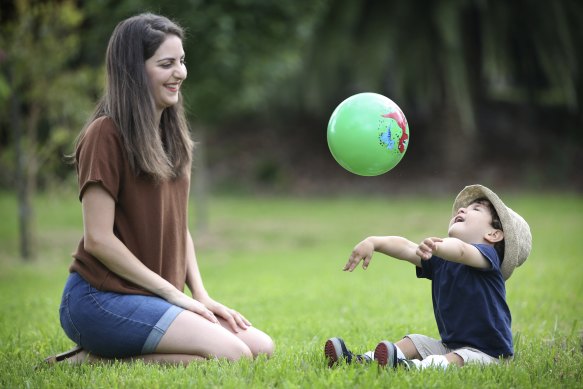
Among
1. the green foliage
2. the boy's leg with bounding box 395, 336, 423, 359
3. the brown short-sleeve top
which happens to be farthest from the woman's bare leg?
the green foliage

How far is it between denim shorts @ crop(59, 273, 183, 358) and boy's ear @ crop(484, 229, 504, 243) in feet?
5.22

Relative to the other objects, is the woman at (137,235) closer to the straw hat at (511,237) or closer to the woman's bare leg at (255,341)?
the woman's bare leg at (255,341)

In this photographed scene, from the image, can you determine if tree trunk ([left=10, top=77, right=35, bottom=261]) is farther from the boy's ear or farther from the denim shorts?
the boy's ear

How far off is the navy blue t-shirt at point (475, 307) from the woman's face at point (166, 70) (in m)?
1.72

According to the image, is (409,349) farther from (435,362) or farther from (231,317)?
(231,317)

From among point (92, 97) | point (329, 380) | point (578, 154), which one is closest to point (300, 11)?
point (92, 97)

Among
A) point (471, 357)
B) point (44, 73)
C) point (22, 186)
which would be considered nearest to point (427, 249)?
point (471, 357)

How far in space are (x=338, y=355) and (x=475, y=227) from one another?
952mm

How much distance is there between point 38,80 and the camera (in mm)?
9281

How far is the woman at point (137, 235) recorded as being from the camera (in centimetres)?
351

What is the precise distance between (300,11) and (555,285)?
5.40 m

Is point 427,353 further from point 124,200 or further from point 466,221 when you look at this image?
point 124,200

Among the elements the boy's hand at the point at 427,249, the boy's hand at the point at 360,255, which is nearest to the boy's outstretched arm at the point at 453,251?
the boy's hand at the point at 427,249

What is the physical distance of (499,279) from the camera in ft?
11.6
